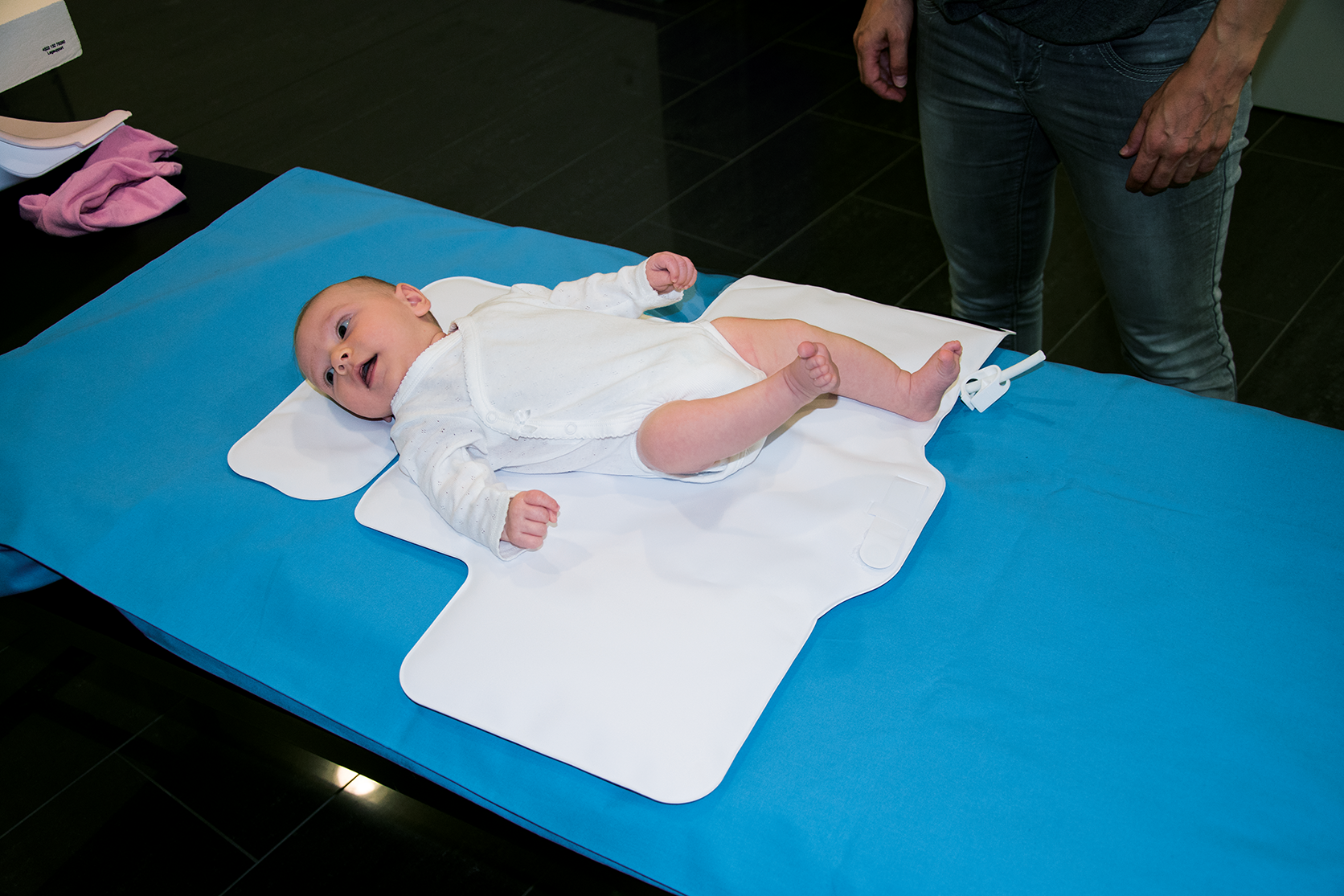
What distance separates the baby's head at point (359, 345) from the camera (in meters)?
1.24

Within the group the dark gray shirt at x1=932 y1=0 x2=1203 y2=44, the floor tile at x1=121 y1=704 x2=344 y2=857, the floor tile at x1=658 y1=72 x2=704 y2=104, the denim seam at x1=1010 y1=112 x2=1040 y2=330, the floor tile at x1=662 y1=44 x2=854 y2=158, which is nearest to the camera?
the dark gray shirt at x1=932 y1=0 x2=1203 y2=44

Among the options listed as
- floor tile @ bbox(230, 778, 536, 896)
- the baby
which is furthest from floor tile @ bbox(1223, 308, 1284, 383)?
floor tile @ bbox(230, 778, 536, 896)

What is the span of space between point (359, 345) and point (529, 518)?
38cm

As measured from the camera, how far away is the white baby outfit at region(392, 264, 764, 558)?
44.8 inches

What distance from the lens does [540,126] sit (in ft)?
9.42

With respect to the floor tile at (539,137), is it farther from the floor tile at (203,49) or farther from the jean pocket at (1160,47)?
the jean pocket at (1160,47)

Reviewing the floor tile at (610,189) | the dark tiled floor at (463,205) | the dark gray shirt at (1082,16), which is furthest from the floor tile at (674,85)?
the dark gray shirt at (1082,16)

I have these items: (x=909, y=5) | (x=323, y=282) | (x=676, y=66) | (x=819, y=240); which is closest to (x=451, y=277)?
(x=323, y=282)

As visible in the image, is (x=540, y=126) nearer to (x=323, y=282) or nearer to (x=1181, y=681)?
(x=323, y=282)

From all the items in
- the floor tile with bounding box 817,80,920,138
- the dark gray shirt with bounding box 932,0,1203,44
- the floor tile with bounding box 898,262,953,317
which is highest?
the dark gray shirt with bounding box 932,0,1203,44

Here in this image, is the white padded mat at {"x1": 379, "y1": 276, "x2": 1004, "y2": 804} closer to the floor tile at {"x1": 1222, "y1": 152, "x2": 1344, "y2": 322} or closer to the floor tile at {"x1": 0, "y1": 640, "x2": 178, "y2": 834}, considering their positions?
the floor tile at {"x1": 0, "y1": 640, "x2": 178, "y2": 834}

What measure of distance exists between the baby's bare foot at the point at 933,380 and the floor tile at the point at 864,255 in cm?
103

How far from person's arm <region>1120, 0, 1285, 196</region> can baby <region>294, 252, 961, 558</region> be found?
33cm

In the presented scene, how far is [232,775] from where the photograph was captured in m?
1.47
